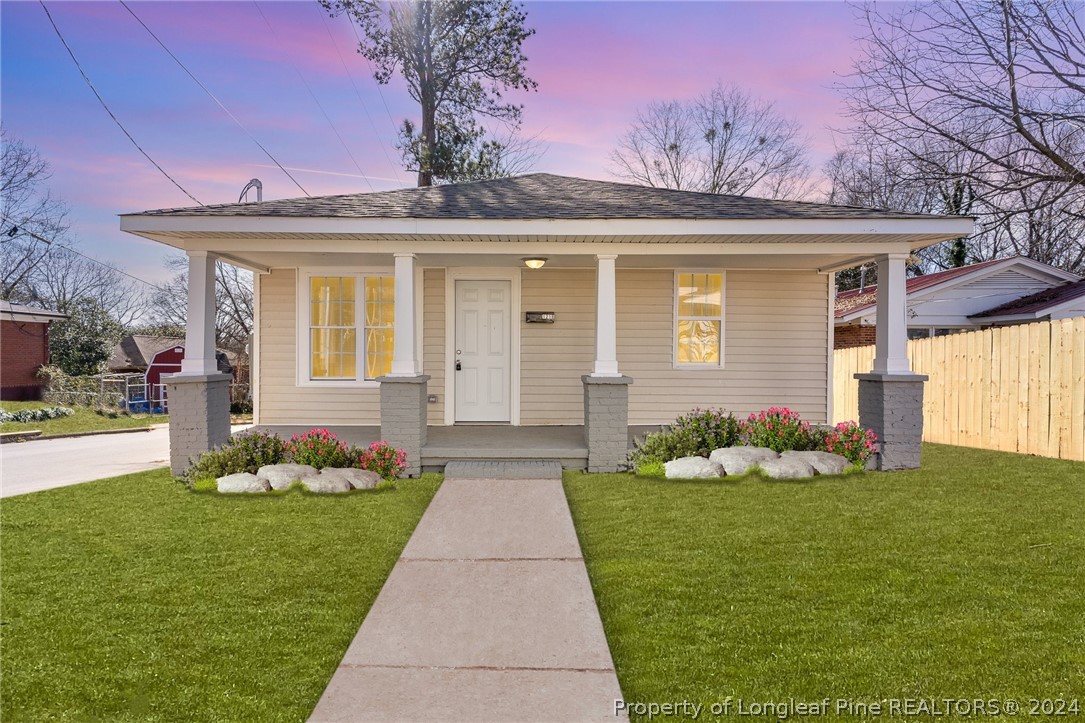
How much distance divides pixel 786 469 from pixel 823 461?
1.93 ft

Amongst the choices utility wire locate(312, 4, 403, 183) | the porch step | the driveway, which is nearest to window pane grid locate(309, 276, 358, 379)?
the driveway

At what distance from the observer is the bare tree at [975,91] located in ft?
37.6

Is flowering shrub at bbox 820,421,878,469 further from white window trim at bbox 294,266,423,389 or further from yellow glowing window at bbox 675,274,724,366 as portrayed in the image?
white window trim at bbox 294,266,423,389

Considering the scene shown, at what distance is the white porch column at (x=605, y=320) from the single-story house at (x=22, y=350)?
19.4 meters

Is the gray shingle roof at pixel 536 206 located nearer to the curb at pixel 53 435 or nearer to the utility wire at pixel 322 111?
the utility wire at pixel 322 111

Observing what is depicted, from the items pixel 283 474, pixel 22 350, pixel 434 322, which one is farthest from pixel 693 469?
pixel 22 350

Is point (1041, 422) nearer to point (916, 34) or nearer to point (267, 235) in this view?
point (916, 34)

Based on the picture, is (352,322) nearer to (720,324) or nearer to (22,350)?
(720,324)

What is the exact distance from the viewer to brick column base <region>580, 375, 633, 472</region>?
25.1ft

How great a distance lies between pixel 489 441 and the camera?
8.27 meters

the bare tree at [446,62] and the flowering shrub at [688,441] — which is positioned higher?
the bare tree at [446,62]

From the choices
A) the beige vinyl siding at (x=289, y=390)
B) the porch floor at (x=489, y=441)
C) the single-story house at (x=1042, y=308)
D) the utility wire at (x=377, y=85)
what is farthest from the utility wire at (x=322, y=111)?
the single-story house at (x=1042, y=308)

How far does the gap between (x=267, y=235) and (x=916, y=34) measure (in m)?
11.8

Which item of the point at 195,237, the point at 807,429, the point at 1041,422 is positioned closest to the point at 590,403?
the point at 807,429
